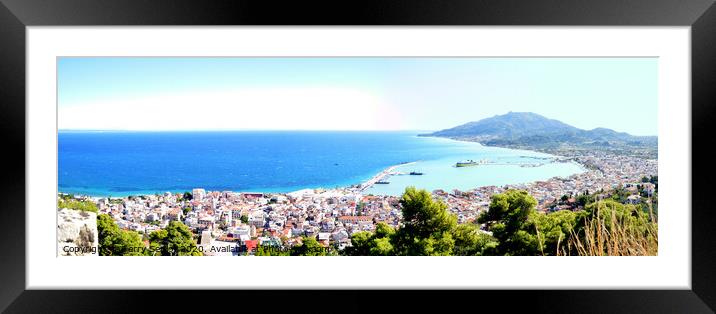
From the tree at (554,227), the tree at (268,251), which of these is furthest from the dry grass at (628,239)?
the tree at (268,251)

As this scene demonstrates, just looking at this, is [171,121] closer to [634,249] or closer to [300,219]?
[300,219]

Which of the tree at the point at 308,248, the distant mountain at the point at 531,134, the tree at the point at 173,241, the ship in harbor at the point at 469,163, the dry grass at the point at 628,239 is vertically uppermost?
the distant mountain at the point at 531,134

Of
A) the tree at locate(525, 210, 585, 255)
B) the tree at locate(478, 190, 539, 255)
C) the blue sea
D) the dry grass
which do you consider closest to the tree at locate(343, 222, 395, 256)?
the blue sea

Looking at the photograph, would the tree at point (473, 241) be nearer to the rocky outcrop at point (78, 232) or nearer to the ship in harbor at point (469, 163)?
the ship in harbor at point (469, 163)
